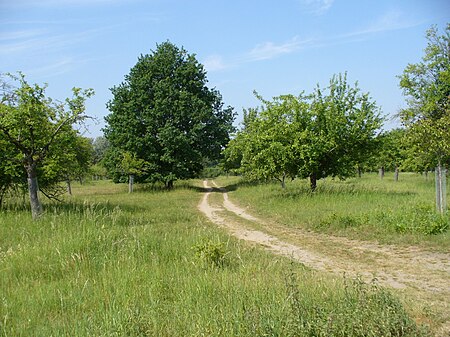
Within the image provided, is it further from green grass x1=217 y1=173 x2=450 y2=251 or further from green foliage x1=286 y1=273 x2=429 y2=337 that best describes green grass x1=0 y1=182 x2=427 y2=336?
green grass x1=217 y1=173 x2=450 y2=251

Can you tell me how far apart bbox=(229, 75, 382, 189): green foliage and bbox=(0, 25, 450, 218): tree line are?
0.06 metres

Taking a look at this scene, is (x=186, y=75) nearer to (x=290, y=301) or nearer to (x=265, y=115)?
(x=265, y=115)

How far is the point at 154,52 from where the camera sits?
35.0m

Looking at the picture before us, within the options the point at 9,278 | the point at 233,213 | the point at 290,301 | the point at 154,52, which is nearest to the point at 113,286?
the point at 9,278

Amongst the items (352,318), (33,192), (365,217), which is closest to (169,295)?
(352,318)

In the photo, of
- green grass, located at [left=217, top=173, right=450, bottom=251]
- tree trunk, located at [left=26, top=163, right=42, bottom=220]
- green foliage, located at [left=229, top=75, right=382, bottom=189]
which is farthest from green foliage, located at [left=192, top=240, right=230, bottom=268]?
green foliage, located at [left=229, top=75, right=382, bottom=189]

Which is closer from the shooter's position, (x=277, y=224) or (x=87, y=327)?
(x=87, y=327)

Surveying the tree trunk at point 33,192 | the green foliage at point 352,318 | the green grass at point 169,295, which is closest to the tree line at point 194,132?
the tree trunk at point 33,192

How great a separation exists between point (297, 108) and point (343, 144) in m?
3.55

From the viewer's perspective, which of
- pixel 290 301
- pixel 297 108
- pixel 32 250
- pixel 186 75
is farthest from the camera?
pixel 186 75

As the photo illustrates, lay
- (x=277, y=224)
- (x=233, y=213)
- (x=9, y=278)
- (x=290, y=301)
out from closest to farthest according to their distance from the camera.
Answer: (x=290, y=301), (x=9, y=278), (x=277, y=224), (x=233, y=213)

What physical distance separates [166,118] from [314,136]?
1782 centimetres

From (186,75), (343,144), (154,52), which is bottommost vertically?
(343,144)

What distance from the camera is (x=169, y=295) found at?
5.17 metres
